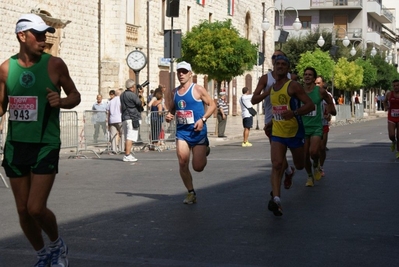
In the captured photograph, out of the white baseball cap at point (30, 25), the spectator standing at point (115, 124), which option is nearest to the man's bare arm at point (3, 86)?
the white baseball cap at point (30, 25)

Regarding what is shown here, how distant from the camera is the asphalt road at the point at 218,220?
788 cm

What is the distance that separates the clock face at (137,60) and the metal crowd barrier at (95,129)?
4839 mm

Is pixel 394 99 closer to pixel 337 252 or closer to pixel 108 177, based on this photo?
pixel 108 177

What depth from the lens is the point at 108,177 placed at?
53.2ft

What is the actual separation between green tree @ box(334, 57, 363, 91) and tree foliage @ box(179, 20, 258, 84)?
2588 cm

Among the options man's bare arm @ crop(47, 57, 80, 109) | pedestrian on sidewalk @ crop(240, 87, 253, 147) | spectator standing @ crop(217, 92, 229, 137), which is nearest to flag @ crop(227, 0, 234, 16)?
spectator standing @ crop(217, 92, 229, 137)

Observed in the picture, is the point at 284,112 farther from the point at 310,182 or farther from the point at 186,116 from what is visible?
the point at 310,182

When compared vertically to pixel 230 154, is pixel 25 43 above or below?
above

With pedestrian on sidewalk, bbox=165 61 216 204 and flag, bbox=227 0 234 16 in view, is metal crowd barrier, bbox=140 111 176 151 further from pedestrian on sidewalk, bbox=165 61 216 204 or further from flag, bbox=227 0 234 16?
flag, bbox=227 0 234 16

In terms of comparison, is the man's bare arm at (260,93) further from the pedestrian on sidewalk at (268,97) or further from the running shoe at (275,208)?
the running shoe at (275,208)

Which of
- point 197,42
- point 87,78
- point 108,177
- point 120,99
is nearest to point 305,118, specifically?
point 108,177

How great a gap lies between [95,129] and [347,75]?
39.1 meters

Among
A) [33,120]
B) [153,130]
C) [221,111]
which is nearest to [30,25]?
[33,120]

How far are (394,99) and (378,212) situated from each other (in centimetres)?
990
